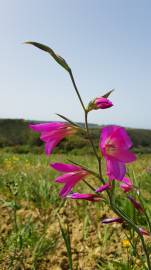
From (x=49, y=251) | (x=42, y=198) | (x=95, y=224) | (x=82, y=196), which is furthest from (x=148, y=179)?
(x=82, y=196)

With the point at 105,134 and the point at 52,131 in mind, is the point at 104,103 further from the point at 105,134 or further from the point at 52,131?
the point at 52,131

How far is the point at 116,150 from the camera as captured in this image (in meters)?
1.19

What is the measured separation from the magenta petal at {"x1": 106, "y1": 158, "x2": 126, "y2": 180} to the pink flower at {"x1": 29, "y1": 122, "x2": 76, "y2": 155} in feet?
0.48

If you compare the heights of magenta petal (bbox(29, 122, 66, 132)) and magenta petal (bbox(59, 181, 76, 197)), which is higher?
magenta petal (bbox(29, 122, 66, 132))

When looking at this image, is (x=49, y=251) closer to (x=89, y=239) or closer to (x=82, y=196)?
(x=89, y=239)

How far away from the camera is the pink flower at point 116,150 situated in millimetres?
1155

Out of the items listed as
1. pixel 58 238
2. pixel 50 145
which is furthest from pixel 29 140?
pixel 50 145

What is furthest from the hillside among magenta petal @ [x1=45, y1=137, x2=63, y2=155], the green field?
magenta petal @ [x1=45, y1=137, x2=63, y2=155]

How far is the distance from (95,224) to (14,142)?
1205 cm

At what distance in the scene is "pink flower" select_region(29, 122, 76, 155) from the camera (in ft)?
3.96

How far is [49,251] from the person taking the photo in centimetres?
245

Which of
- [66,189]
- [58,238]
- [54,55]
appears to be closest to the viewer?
[54,55]

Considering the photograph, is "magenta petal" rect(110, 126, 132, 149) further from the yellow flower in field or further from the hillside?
the hillside

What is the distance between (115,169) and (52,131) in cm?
22
